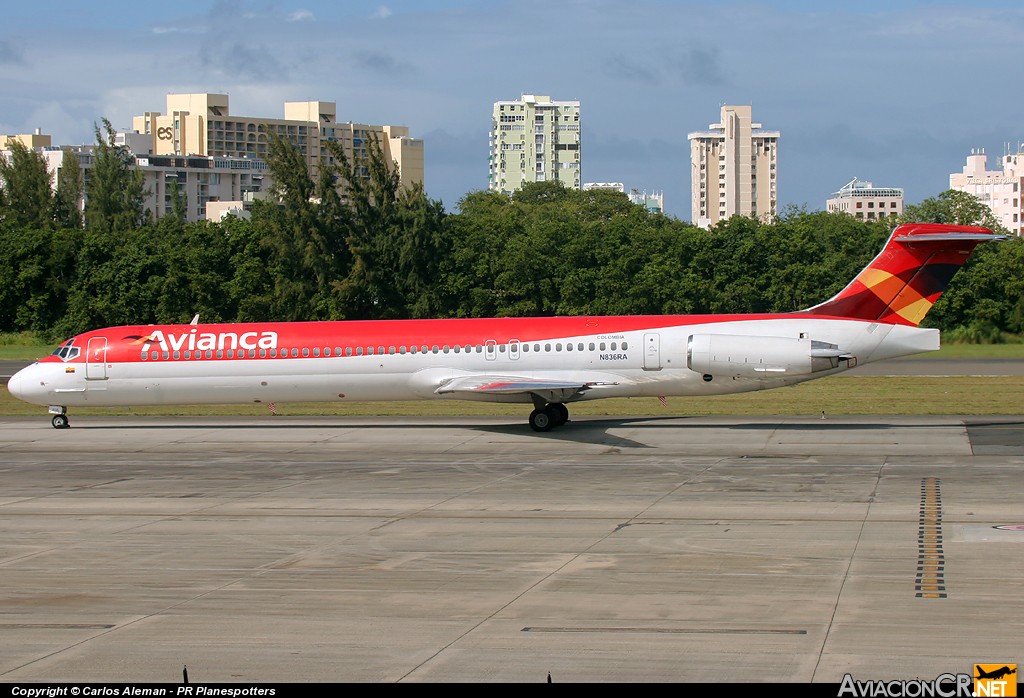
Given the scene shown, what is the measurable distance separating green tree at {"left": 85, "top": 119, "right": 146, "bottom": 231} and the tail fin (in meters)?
73.3

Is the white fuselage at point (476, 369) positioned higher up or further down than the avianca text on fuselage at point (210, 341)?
further down

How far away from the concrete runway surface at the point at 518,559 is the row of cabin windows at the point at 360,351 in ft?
8.93

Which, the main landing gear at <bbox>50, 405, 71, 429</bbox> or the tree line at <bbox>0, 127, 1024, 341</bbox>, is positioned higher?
the tree line at <bbox>0, 127, 1024, 341</bbox>

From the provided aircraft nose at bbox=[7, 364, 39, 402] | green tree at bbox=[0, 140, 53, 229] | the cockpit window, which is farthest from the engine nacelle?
green tree at bbox=[0, 140, 53, 229]

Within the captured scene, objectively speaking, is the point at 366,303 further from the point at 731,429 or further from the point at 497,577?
the point at 497,577

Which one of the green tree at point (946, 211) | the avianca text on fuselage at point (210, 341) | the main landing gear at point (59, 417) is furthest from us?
the green tree at point (946, 211)

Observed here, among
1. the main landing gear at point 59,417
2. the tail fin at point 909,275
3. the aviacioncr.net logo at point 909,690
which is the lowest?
the main landing gear at point 59,417

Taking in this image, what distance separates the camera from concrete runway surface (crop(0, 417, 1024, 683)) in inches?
457

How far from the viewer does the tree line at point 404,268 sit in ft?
232

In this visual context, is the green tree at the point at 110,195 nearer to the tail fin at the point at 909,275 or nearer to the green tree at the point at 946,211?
the green tree at the point at 946,211

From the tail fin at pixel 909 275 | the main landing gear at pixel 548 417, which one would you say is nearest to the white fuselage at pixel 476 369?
the tail fin at pixel 909 275

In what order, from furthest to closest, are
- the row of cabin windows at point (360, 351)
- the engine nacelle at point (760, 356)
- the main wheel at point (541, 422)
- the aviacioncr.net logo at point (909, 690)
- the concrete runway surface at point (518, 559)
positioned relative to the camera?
the main wheel at point (541, 422), the row of cabin windows at point (360, 351), the engine nacelle at point (760, 356), the concrete runway surface at point (518, 559), the aviacioncr.net logo at point (909, 690)

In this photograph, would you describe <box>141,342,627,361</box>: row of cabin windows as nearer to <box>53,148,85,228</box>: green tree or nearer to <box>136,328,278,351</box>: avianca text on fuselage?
<box>136,328,278,351</box>: avianca text on fuselage

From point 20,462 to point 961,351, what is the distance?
50287mm
